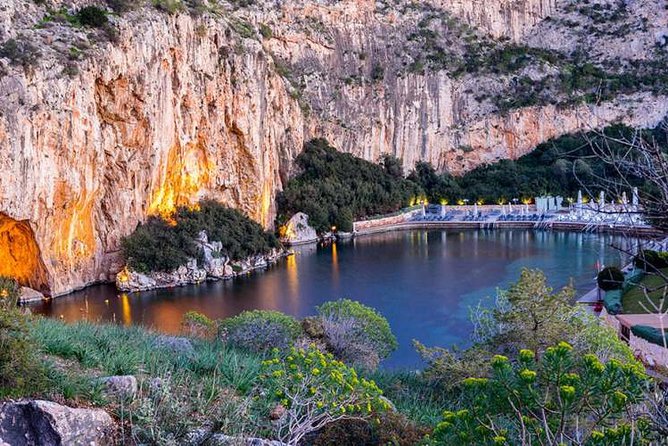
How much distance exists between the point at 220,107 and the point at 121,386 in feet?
115

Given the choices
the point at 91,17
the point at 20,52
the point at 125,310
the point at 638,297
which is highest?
the point at 91,17

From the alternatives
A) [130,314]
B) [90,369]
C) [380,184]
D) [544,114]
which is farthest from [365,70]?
[90,369]

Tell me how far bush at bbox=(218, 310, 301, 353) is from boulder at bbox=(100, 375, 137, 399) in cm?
608

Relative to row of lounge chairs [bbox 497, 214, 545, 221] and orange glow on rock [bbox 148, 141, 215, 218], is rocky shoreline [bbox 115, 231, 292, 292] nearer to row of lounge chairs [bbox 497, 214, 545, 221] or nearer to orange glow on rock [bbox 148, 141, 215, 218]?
orange glow on rock [bbox 148, 141, 215, 218]

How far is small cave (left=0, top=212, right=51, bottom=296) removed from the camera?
28.4 m

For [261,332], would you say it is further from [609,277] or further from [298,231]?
[298,231]

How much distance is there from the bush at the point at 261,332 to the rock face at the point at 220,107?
6940mm

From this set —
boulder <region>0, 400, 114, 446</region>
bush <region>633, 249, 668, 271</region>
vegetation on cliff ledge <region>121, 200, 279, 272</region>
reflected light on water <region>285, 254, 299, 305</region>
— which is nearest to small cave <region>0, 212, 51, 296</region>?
vegetation on cliff ledge <region>121, 200, 279, 272</region>

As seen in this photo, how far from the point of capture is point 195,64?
3684 cm

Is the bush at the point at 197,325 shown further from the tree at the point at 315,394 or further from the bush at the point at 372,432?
the bush at the point at 372,432

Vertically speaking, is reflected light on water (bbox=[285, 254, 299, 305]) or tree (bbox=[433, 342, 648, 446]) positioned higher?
tree (bbox=[433, 342, 648, 446])

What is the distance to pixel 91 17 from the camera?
99.9 feet

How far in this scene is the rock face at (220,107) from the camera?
27594mm

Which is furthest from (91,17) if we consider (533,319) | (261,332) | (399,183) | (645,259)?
(399,183)
